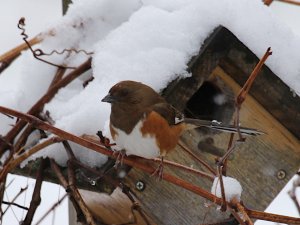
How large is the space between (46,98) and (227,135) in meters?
0.67

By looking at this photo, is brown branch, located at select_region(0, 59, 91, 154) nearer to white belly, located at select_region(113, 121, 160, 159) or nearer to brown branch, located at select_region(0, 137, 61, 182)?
brown branch, located at select_region(0, 137, 61, 182)

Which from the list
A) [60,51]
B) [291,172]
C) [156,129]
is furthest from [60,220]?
[156,129]

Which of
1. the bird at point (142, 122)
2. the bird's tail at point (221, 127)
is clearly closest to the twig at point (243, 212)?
the bird's tail at point (221, 127)

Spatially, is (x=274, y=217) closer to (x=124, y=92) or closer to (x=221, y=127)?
(x=221, y=127)

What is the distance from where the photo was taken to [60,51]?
122 inches

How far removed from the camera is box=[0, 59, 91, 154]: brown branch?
2.88m

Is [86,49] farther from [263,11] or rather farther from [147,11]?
[263,11]

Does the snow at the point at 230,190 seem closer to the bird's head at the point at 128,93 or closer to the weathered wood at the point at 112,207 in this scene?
the bird's head at the point at 128,93

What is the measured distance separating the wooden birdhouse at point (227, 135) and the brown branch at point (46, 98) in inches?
16.3

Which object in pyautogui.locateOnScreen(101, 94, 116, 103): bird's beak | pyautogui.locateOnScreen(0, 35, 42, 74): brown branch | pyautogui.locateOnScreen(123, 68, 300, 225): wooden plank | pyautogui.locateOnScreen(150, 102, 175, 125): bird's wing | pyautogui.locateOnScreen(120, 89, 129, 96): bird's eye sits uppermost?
pyautogui.locateOnScreen(150, 102, 175, 125): bird's wing

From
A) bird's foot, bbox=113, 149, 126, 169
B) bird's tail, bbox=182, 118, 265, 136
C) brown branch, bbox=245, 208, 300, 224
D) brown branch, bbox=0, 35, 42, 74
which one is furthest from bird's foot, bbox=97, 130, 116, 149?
brown branch, bbox=0, 35, 42, 74

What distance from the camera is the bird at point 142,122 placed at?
242cm

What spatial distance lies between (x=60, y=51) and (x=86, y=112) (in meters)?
0.51

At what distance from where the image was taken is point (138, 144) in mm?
2408
